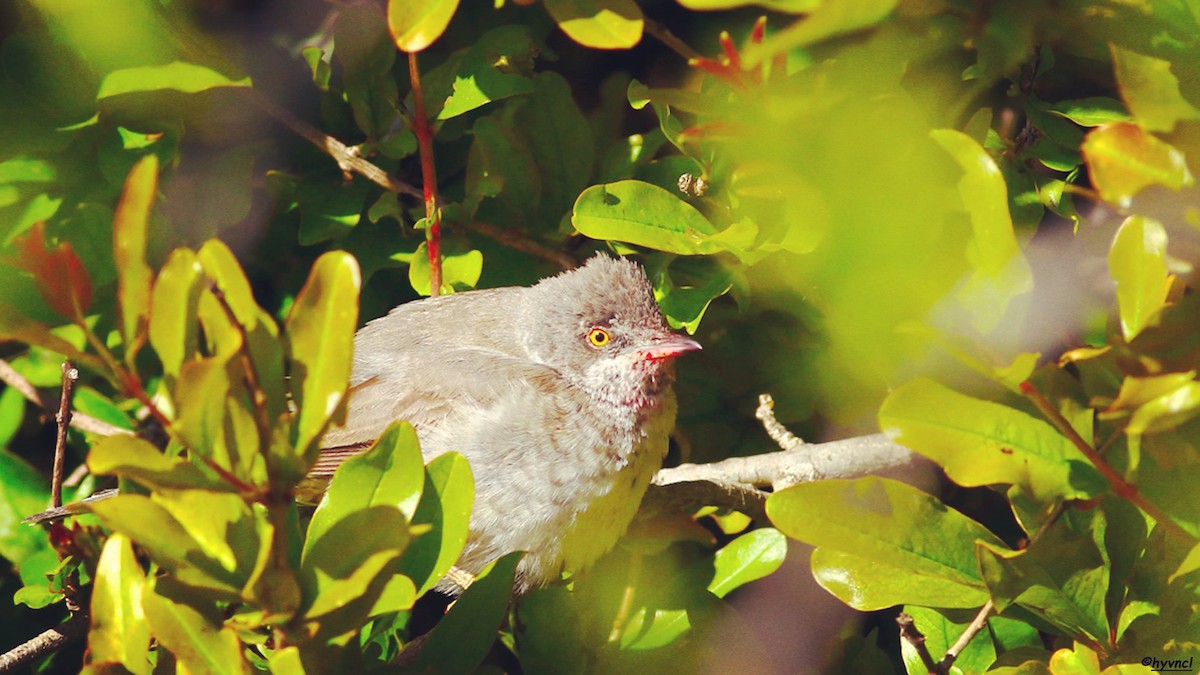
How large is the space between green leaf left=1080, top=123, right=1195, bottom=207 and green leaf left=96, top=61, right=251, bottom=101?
7.23 ft

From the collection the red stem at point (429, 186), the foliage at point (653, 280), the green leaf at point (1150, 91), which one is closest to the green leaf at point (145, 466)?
the foliage at point (653, 280)

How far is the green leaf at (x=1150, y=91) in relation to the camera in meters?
1.67

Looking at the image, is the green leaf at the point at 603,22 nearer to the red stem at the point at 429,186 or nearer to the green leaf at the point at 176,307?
the red stem at the point at 429,186

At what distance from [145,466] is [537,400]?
5.50 feet

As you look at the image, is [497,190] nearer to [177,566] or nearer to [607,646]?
[607,646]

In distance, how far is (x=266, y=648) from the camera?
2.18 meters

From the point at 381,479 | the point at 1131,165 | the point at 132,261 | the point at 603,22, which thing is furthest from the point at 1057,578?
the point at 132,261

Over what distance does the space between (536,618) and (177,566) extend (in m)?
1.09

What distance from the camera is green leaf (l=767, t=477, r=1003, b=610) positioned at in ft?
6.59

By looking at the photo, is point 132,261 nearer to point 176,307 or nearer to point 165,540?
point 176,307

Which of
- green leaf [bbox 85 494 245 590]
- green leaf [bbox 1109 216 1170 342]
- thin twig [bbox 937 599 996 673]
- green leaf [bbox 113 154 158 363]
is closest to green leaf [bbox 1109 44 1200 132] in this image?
green leaf [bbox 1109 216 1170 342]

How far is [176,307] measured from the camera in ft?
5.38

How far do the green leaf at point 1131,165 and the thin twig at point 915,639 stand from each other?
3.81 ft

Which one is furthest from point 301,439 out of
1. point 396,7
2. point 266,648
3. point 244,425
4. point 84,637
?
point 84,637
